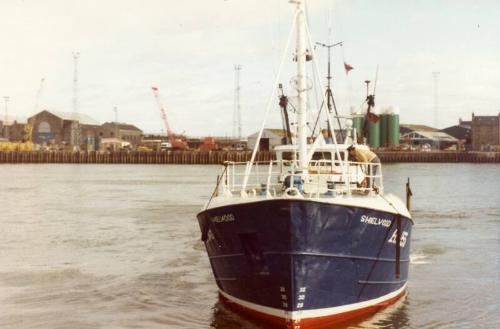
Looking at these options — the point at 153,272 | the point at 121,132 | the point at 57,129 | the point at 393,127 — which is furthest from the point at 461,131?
the point at 153,272

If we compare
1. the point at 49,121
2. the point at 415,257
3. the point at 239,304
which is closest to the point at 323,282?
the point at 239,304

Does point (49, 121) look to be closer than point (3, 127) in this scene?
Yes

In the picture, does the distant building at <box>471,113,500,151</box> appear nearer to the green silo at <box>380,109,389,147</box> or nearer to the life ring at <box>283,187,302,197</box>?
the green silo at <box>380,109,389,147</box>

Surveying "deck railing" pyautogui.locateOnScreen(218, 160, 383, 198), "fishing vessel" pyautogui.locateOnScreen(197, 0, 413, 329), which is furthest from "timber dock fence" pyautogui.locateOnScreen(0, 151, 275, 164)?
"fishing vessel" pyautogui.locateOnScreen(197, 0, 413, 329)

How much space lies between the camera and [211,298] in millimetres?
19406

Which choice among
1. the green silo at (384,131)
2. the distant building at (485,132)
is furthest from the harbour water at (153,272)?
the distant building at (485,132)

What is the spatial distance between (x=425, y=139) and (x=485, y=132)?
1460cm

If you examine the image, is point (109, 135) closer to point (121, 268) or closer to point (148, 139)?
point (148, 139)

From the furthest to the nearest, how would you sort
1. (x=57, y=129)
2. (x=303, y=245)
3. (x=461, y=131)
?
1. (x=461, y=131)
2. (x=57, y=129)
3. (x=303, y=245)

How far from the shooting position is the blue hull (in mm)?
14250

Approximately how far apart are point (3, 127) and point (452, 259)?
17408 centimetres

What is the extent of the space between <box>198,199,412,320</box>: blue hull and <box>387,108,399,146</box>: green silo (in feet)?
433

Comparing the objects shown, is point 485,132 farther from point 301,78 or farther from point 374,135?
point 301,78

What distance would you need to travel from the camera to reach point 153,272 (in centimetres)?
2352
